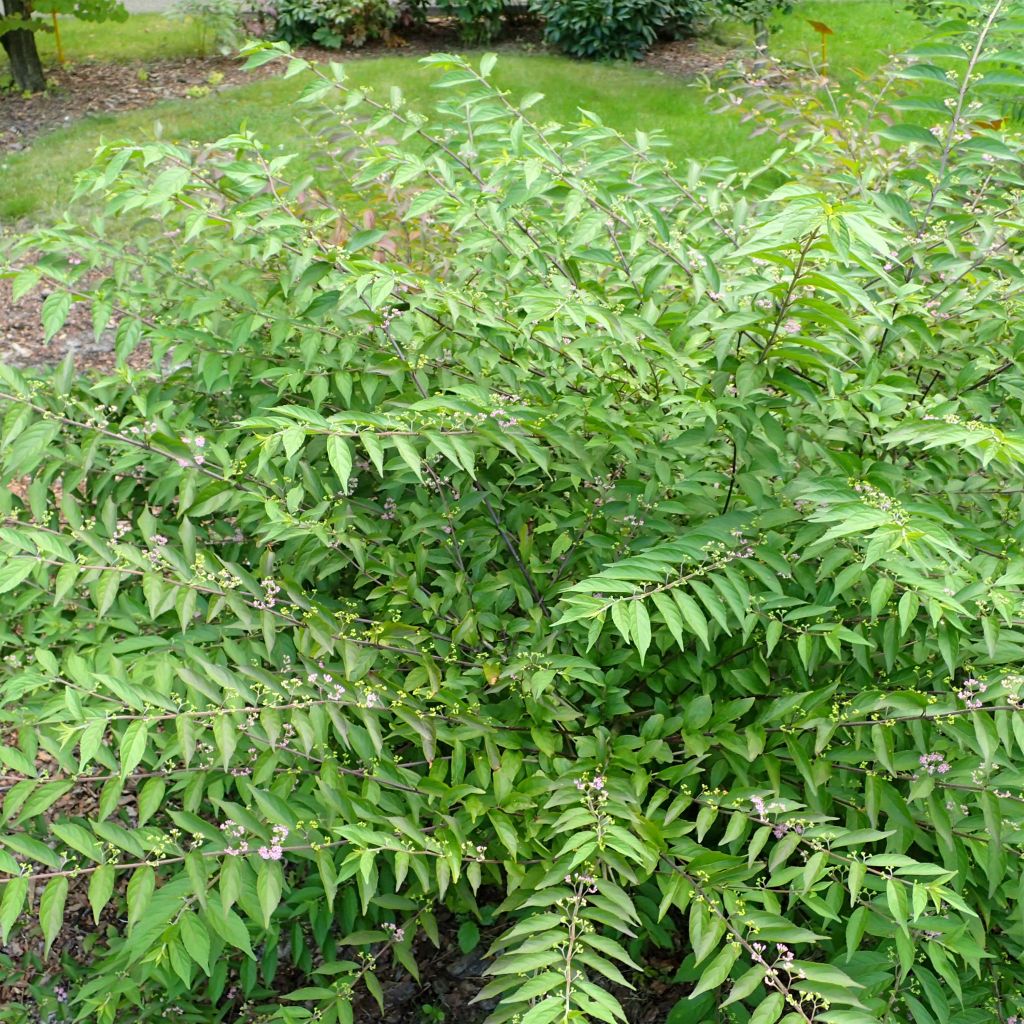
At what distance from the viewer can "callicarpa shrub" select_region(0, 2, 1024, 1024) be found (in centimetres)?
199

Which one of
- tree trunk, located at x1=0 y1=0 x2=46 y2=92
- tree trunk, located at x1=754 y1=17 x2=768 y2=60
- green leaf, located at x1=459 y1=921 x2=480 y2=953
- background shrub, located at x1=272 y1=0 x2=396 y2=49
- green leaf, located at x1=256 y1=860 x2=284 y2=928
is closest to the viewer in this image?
green leaf, located at x1=256 y1=860 x2=284 y2=928

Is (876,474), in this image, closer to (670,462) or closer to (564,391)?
(670,462)

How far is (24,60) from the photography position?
10148mm

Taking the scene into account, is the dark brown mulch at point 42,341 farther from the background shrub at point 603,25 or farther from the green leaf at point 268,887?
the background shrub at point 603,25

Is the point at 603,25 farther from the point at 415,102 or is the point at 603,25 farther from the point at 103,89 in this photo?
the point at 103,89

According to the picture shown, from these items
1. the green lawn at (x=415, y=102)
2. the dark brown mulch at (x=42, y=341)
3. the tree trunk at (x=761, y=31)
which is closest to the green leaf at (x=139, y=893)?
the dark brown mulch at (x=42, y=341)

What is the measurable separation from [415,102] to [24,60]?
463 cm

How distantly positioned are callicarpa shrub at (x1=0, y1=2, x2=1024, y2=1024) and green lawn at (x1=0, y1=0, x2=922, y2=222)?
5.13 meters

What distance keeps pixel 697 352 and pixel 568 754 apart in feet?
3.44

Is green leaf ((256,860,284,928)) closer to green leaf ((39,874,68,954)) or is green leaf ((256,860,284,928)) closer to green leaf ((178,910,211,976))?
green leaf ((178,910,211,976))

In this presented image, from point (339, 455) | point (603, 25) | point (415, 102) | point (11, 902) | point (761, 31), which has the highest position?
point (339, 455)

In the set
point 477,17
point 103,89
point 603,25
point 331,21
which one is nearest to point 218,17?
point 331,21

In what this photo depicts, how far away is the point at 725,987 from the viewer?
2.68m

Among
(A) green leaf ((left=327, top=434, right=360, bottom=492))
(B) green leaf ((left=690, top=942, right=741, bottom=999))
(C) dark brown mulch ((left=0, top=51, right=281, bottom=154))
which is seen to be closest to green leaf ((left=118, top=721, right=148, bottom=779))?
(A) green leaf ((left=327, top=434, right=360, bottom=492))
